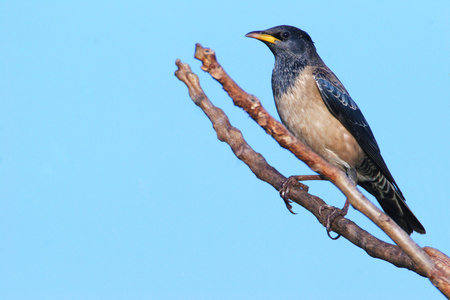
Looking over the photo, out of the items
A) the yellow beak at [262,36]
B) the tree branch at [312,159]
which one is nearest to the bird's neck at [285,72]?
the yellow beak at [262,36]

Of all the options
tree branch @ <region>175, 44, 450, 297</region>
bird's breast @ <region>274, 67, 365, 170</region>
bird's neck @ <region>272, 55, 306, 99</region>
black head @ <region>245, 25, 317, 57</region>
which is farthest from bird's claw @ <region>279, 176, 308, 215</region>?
black head @ <region>245, 25, 317, 57</region>

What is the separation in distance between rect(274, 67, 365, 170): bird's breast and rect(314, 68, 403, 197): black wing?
52 mm

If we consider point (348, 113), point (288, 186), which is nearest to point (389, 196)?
point (348, 113)

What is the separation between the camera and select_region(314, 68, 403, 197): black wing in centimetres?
572

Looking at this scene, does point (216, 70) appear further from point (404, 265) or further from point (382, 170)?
point (382, 170)

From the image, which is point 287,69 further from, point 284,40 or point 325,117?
point 325,117

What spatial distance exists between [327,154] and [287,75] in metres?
0.97

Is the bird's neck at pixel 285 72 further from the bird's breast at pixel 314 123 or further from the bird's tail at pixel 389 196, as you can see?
the bird's tail at pixel 389 196

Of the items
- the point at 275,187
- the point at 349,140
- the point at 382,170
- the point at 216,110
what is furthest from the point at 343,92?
the point at 216,110

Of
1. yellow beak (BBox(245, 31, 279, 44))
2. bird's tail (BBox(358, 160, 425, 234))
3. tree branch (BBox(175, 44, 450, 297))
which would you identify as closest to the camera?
tree branch (BBox(175, 44, 450, 297))

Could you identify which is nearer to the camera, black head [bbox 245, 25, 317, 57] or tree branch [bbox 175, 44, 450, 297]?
tree branch [bbox 175, 44, 450, 297]

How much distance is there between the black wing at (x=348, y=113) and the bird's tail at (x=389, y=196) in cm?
9

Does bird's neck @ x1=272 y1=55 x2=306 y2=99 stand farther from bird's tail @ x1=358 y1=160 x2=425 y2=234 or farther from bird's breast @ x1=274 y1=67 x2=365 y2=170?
bird's tail @ x1=358 y1=160 x2=425 y2=234

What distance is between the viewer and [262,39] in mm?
6078
